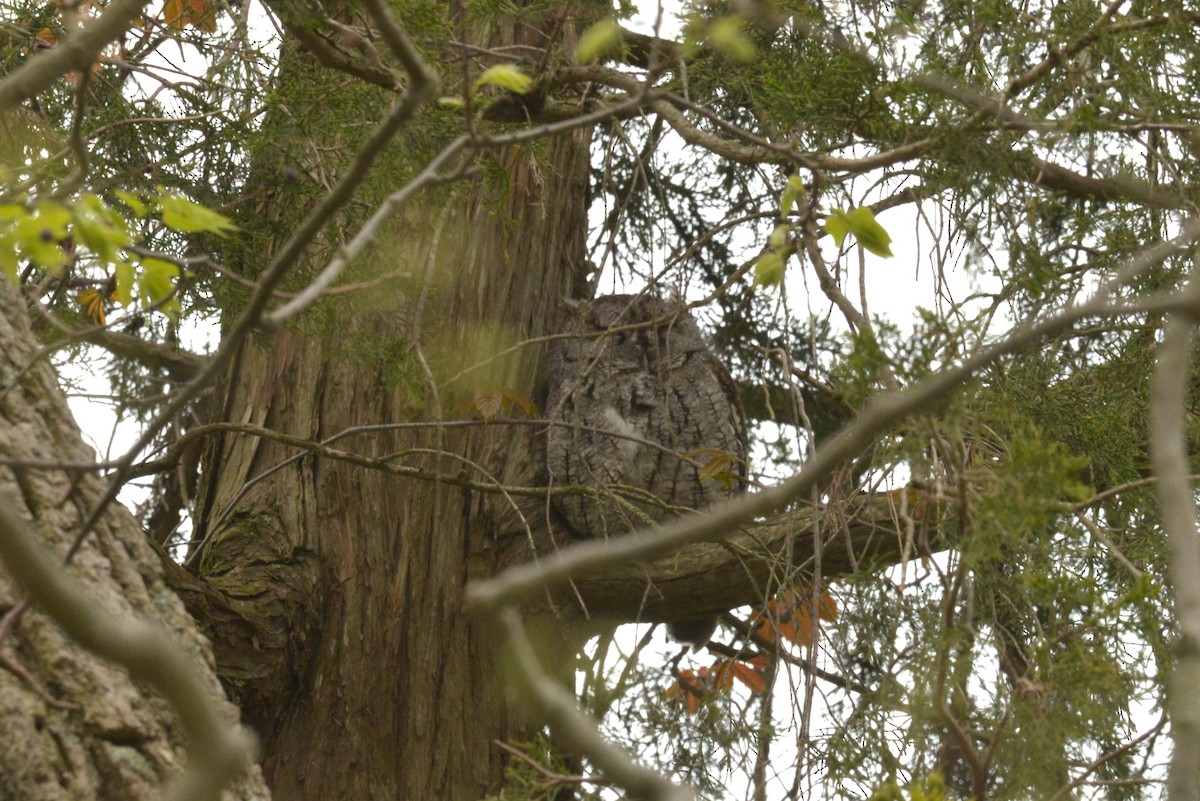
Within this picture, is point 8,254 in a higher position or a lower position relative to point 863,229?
lower

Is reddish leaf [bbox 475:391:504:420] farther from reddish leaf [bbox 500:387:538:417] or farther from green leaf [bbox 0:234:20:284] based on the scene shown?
green leaf [bbox 0:234:20:284]

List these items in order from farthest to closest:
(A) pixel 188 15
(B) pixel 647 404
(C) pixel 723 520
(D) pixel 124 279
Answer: (B) pixel 647 404 → (A) pixel 188 15 → (D) pixel 124 279 → (C) pixel 723 520

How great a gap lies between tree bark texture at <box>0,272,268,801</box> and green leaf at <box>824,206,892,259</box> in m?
1.01

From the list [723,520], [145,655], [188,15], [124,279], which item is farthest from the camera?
[188,15]

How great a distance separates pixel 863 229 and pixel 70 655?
3.71 ft

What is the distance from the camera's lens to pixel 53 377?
5.42 feet

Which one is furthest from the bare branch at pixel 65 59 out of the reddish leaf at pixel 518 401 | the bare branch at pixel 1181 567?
the reddish leaf at pixel 518 401

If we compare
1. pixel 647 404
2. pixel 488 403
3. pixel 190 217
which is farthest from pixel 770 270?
pixel 647 404

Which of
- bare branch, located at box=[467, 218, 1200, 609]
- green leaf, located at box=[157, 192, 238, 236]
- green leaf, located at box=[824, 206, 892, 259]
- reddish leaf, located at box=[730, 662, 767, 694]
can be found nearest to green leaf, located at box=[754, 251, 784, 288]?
green leaf, located at box=[824, 206, 892, 259]

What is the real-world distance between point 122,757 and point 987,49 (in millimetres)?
2054

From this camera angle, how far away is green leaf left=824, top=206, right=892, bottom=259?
1528mm

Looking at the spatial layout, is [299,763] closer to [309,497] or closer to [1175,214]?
[309,497]

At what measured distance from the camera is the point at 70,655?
1.33m

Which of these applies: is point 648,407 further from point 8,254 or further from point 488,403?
point 8,254
